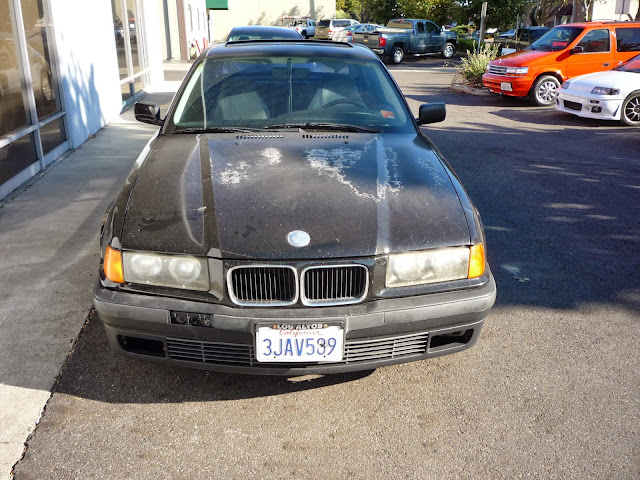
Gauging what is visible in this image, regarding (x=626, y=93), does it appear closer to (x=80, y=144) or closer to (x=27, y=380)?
(x=80, y=144)

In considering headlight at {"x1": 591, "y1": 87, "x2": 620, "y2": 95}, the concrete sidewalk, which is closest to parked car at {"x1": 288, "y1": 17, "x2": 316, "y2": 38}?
headlight at {"x1": 591, "y1": 87, "x2": 620, "y2": 95}

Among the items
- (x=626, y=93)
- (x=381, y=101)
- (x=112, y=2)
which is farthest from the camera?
(x=112, y=2)

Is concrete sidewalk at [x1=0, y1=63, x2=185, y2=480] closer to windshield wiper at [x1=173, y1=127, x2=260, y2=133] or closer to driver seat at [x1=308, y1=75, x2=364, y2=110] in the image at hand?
windshield wiper at [x1=173, y1=127, x2=260, y2=133]

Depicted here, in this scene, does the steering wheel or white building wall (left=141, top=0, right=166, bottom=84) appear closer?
the steering wheel

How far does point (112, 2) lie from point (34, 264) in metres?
9.26

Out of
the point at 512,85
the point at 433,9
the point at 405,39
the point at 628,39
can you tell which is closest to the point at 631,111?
the point at 512,85

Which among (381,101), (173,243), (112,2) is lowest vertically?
(173,243)

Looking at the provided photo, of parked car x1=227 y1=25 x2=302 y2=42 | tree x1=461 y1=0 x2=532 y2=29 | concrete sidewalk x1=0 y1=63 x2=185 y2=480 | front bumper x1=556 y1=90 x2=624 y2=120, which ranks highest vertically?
tree x1=461 y1=0 x2=532 y2=29

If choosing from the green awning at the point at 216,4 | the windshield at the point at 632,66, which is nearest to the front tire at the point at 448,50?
the green awning at the point at 216,4

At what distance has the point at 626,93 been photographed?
1091cm

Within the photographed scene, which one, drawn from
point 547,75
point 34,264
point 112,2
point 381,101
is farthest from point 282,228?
point 547,75

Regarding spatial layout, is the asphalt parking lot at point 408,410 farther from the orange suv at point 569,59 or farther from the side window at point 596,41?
the side window at point 596,41

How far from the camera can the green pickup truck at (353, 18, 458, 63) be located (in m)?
27.5

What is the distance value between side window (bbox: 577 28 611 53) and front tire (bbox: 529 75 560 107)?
103 centimetres
